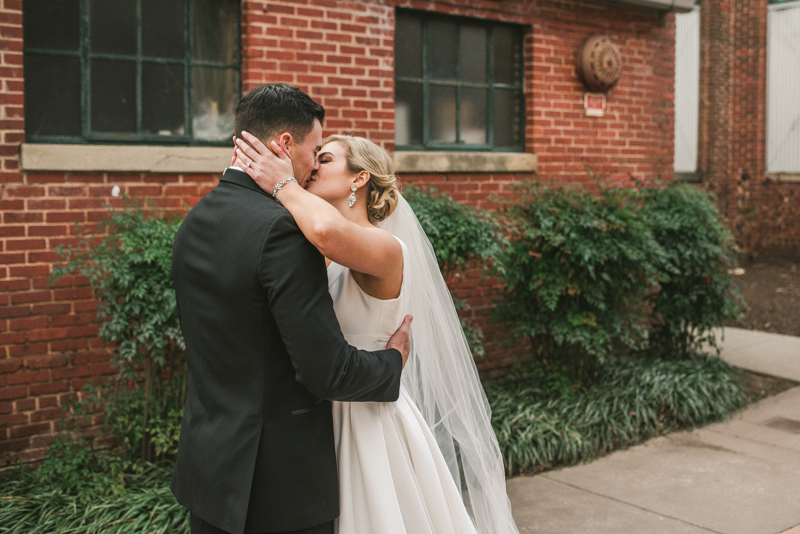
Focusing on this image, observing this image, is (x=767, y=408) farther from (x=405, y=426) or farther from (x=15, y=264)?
(x=15, y=264)

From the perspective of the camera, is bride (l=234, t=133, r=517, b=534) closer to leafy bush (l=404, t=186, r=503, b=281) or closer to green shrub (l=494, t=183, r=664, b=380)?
leafy bush (l=404, t=186, r=503, b=281)

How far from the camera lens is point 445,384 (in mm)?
3049

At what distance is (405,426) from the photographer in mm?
2434

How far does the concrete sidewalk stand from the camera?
4238 mm

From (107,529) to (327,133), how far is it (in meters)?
3.23

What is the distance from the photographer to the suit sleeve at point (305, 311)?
1930mm

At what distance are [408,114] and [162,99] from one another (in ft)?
7.03

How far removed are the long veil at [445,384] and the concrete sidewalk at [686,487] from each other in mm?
1301

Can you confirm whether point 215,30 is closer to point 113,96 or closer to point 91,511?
point 113,96

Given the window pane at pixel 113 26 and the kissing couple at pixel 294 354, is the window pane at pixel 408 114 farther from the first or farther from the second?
the kissing couple at pixel 294 354

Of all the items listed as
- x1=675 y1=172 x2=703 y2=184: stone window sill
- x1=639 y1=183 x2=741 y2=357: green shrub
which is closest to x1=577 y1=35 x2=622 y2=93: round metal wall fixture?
x1=639 y1=183 x2=741 y2=357: green shrub

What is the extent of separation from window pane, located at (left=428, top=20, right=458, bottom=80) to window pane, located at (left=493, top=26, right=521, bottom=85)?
49 centimetres

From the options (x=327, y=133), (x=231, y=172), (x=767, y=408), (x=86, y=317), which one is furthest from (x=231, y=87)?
(x=767, y=408)

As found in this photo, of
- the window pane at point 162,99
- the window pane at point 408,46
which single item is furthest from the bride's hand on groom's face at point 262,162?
the window pane at point 408,46
